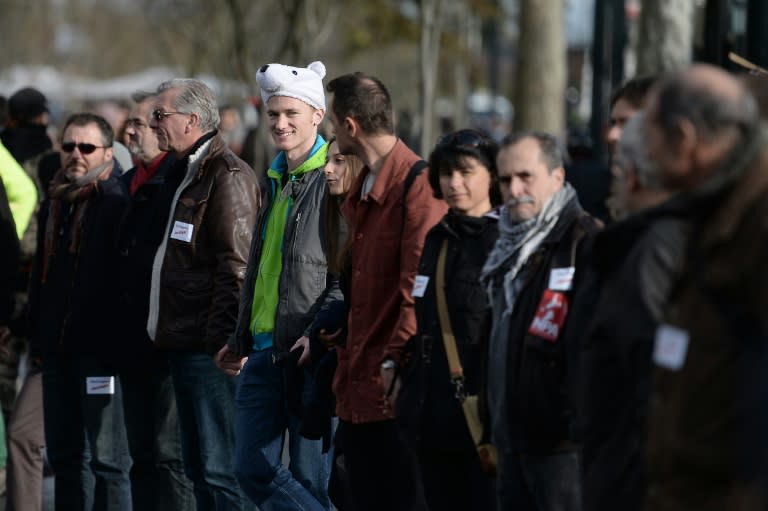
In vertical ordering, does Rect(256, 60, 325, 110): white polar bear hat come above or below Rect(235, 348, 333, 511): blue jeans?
above

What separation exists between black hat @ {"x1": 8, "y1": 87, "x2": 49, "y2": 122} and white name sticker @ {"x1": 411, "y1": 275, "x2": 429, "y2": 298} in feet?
17.7

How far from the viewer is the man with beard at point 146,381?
735cm

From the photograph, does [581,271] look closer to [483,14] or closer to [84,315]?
[84,315]

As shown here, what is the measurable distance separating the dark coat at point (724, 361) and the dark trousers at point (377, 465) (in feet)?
9.34

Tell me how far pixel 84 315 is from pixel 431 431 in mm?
2328

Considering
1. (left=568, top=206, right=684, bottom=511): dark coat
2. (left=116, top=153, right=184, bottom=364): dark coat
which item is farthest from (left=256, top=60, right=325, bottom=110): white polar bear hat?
(left=568, top=206, right=684, bottom=511): dark coat

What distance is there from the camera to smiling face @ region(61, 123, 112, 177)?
8141 mm

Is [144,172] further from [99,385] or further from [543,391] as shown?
[543,391]

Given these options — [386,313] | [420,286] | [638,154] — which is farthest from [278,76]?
[638,154]

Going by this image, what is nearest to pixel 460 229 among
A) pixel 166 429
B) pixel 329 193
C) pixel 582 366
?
pixel 329 193

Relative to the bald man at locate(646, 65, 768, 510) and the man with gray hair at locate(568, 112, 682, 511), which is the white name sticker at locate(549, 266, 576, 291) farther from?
the bald man at locate(646, 65, 768, 510)

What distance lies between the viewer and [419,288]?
5941 mm

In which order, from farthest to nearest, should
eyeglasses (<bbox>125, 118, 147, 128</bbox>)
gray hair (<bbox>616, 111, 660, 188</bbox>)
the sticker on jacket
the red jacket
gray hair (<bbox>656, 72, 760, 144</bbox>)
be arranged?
eyeglasses (<bbox>125, 118, 147, 128</bbox>), the red jacket, the sticker on jacket, gray hair (<bbox>616, 111, 660, 188</bbox>), gray hair (<bbox>656, 72, 760, 144</bbox>)

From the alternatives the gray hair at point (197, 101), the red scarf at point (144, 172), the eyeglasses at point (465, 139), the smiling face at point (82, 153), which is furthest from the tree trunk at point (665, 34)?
the eyeglasses at point (465, 139)
